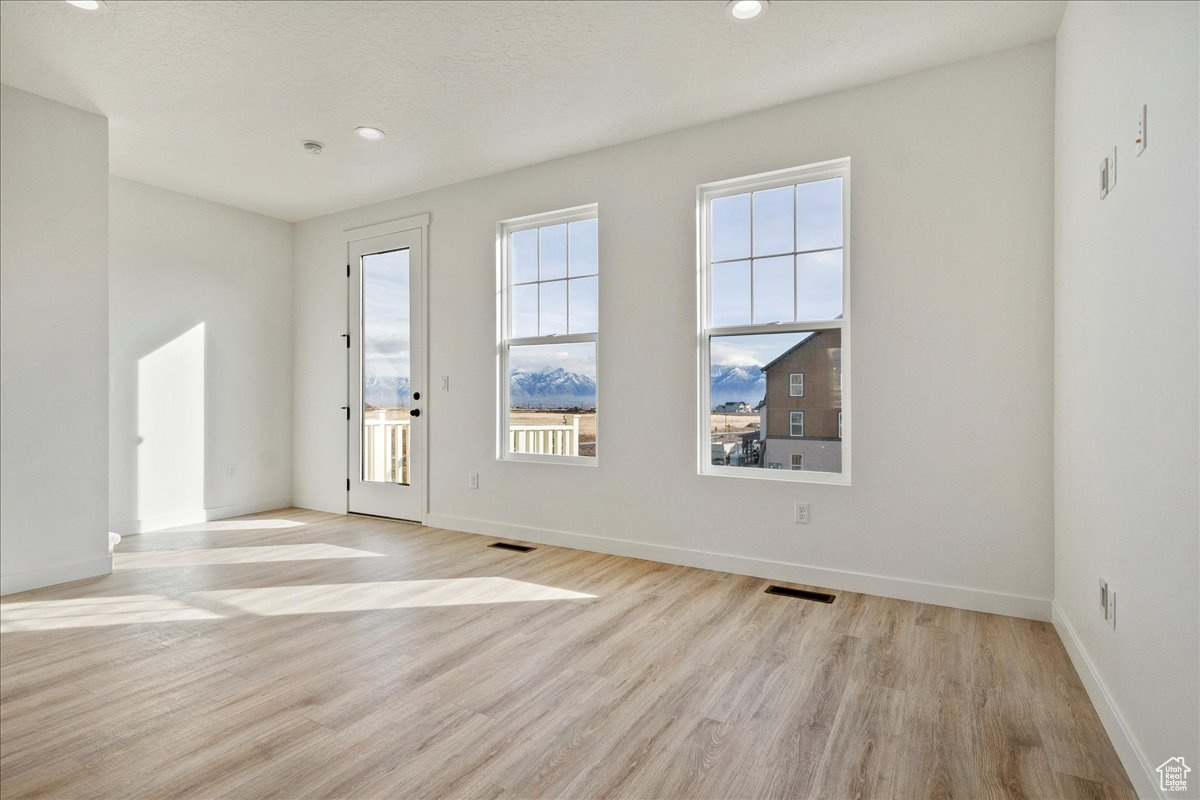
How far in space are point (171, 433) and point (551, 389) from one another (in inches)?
124

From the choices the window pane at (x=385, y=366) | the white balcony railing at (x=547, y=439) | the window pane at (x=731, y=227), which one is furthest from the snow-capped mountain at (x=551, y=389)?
the window pane at (x=731, y=227)

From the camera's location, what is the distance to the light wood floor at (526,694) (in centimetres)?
169

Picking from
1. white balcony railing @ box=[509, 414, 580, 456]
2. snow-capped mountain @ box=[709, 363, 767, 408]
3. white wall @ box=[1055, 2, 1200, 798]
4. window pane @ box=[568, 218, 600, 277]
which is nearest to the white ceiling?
window pane @ box=[568, 218, 600, 277]

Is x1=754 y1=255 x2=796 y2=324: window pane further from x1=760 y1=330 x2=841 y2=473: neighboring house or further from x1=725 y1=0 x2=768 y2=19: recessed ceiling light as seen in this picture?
x1=725 y1=0 x2=768 y2=19: recessed ceiling light

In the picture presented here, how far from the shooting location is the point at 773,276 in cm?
357

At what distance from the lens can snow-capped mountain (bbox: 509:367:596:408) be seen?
429cm

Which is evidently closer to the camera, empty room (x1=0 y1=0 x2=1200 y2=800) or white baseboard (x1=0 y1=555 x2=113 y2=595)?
empty room (x1=0 y1=0 x2=1200 y2=800)

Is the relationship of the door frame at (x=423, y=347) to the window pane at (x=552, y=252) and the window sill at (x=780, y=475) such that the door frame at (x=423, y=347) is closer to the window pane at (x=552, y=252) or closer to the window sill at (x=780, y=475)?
the window pane at (x=552, y=252)

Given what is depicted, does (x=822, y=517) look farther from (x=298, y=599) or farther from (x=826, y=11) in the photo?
(x=298, y=599)

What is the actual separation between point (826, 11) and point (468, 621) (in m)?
3.15

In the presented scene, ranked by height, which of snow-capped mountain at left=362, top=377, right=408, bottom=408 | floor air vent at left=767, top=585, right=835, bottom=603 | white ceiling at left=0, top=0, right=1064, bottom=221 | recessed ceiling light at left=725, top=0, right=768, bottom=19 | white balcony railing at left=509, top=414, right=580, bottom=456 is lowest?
floor air vent at left=767, top=585, right=835, bottom=603

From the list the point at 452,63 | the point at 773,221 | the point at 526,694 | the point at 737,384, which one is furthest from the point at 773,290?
the point at 526,694

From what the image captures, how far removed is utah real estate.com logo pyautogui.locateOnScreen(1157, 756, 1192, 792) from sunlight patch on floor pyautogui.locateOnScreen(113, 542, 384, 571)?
376 centimetres

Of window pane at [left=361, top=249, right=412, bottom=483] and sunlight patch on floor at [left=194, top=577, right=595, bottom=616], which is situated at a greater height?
window pane at [left=361, top=249, right=412, bottom=483]
